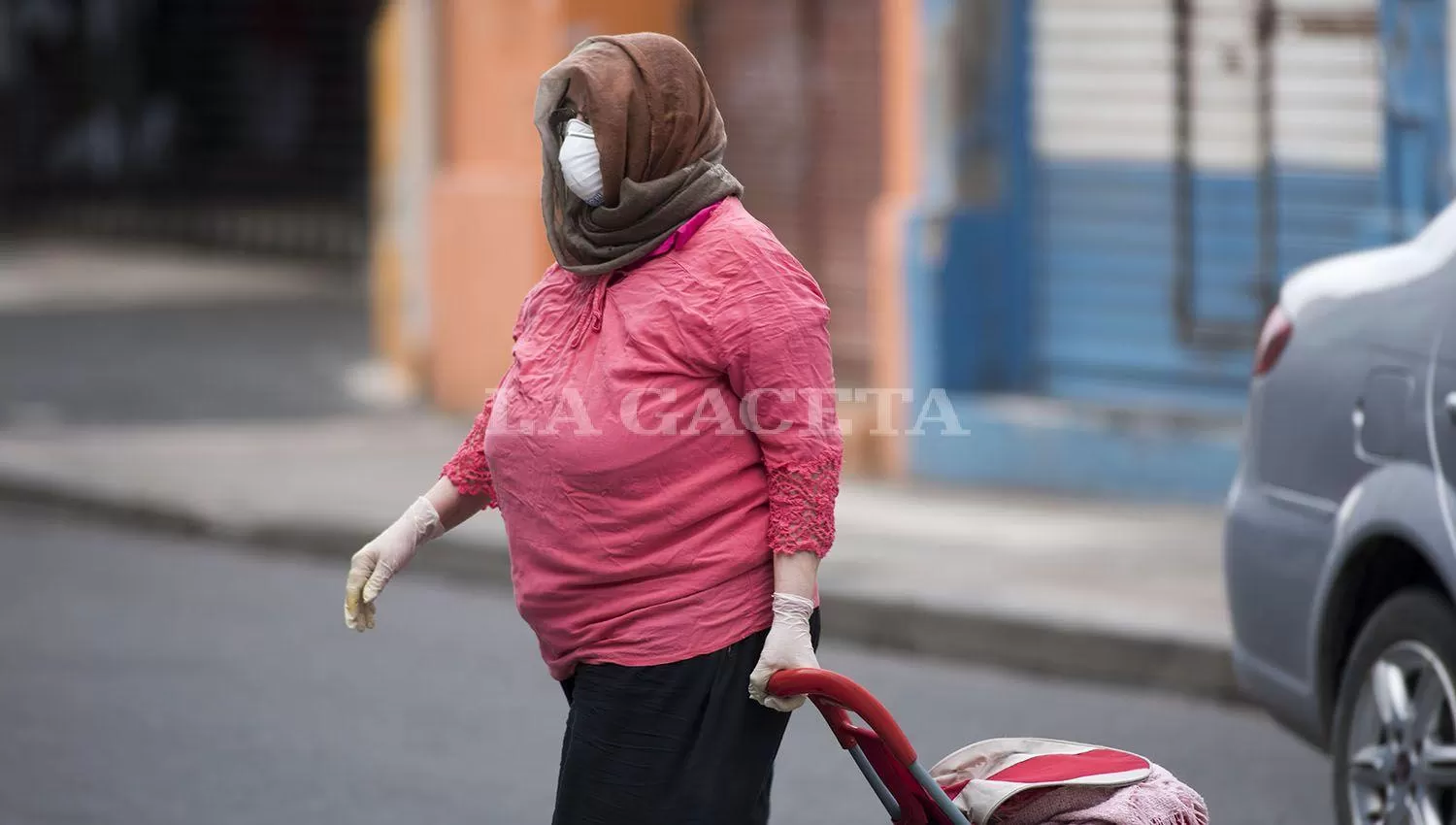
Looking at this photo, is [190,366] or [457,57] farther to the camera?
[190,366]

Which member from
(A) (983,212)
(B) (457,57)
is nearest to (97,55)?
(B) (457,57)

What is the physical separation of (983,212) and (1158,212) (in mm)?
829

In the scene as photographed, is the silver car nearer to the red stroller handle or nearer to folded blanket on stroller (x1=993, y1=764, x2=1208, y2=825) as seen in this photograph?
folded blanket on stroller (x1=993, y1=764, x2=1208, y2=825)

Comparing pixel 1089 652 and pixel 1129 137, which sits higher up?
pixel 1129 137

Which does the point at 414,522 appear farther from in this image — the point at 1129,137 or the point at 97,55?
the point at 97,55

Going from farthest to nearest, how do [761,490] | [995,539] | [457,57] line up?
[457,57] < [995,539] < [761,490]

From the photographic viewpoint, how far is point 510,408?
387 centimetres

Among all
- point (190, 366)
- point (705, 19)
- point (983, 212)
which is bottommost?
point (190, 366)

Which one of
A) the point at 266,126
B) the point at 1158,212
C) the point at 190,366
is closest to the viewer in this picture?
the point at 1158,212

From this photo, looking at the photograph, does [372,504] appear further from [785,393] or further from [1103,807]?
[1103,807]

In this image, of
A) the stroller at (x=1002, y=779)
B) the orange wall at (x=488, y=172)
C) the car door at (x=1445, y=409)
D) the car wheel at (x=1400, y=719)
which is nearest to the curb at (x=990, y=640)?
the car wheel at (x=1400, y=719)

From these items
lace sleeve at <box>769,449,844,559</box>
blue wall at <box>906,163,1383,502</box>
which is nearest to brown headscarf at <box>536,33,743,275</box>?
lace sleeve at <box>769,449,844,559</box>

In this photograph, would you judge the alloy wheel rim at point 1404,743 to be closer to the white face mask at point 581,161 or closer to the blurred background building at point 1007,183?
the white face mask at point 581,161

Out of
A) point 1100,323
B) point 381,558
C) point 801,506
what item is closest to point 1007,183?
point 1100,323
